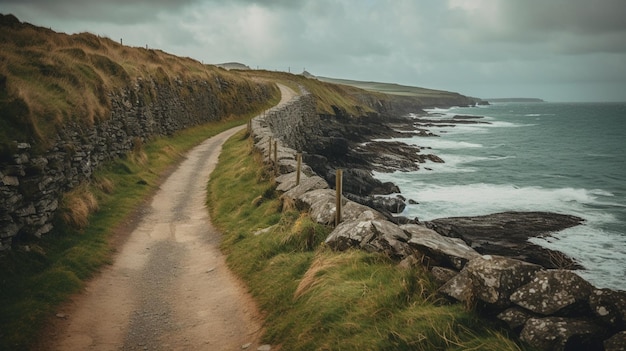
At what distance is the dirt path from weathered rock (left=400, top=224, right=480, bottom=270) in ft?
11.5

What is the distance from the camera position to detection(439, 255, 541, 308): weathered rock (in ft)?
18.5

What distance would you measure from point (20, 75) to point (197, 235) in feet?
33.8

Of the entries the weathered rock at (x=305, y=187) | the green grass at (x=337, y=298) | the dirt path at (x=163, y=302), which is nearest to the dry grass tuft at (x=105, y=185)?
the dirt path at (x=163, y=302)

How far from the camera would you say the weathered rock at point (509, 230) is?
70.4 ft

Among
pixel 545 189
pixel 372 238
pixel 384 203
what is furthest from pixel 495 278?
pixel 545 189

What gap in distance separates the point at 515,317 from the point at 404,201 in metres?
26.4

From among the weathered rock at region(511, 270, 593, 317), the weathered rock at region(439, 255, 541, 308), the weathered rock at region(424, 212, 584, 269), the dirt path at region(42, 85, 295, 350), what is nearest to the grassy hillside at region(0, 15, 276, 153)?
the dirt path at region(42, 85, 295, 350)

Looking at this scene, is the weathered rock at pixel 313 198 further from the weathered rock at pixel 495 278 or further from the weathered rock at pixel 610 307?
the weathered rock at pixel 610 307

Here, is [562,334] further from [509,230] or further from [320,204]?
[509,230]

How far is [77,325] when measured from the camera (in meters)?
8.22

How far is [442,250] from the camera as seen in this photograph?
6984mm

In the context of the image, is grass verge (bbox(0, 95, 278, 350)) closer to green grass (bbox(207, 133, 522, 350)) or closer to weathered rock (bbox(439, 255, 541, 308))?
green grass (bbox(207, 133, 522, 350))

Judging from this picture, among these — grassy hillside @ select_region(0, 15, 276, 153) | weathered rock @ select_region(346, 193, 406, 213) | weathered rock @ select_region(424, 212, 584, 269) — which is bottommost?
weathered rock @ select_region(424, 212, 584, 269)

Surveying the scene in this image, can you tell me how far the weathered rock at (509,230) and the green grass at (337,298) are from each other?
14.4m
